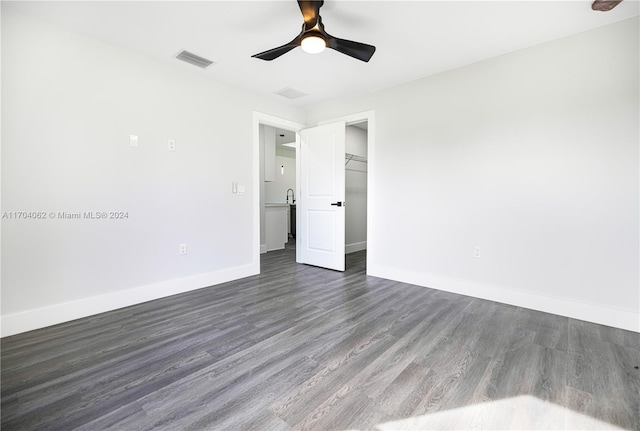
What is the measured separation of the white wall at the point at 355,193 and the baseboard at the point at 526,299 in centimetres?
181

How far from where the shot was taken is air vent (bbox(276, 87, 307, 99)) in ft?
12.6

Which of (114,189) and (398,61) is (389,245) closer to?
(398,61)

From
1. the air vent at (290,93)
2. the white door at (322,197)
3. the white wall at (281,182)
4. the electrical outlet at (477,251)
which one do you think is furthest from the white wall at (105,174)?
the white wall at (281,182)

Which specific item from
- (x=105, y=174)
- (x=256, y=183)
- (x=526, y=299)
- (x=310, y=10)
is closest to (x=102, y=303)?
(x=105, y=174)

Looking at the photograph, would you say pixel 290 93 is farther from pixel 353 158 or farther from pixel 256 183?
pixel 353 158

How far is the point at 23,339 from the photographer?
7.06 ft

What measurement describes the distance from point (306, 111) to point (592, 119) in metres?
3.49

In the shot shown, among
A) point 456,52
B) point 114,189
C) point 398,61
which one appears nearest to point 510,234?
point 456,52

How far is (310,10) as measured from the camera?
208cm

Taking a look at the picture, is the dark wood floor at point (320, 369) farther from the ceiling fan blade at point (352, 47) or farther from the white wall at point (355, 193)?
the white wall at point (355, 193)

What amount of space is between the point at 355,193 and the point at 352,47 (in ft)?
11.5

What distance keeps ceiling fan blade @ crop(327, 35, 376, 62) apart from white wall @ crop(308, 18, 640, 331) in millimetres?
1429

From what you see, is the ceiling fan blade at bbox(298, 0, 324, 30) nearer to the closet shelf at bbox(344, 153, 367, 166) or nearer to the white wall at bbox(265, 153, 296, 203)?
the closet shelf at bbox(344, 153, 367, 166)

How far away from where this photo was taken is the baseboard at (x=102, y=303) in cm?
227
